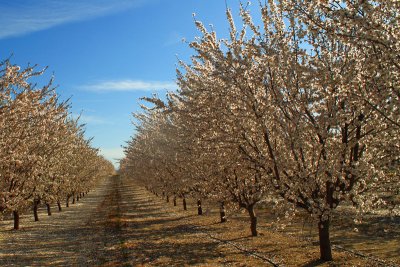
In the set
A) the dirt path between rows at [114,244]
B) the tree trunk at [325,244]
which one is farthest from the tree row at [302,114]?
the dirt path between rows at [114,244]

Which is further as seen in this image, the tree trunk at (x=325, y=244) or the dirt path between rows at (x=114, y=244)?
the dirt path between rows at (x=114, y=244)

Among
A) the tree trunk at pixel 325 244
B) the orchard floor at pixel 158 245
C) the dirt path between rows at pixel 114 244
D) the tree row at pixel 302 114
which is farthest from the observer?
the dirt path between rows at pixel 114 244

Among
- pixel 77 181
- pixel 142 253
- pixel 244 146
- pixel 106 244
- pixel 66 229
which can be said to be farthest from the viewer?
pixel 77 181

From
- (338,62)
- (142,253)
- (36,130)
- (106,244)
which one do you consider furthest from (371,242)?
(36,130)

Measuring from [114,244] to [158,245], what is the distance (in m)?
2.67

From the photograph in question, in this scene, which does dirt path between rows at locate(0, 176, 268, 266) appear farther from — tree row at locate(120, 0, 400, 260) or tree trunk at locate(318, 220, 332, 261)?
tree row at locate(120, 0, 400, 260)

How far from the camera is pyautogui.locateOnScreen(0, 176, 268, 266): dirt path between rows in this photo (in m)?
16.9

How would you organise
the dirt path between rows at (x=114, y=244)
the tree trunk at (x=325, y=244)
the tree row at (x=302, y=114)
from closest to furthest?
the tree row at (x=302, y=114) → the tree trunk at (x=325, y=244) → the dirt path between rows at (x=114, y=244)

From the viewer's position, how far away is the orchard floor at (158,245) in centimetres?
1585

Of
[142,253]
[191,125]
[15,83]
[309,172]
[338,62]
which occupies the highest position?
[15,83]

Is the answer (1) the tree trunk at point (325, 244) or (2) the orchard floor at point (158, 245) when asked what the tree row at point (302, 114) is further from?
(2) the orchard floor at point (158, 245)

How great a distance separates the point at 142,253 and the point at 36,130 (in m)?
8.03

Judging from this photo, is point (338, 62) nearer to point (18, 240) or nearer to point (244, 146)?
point (244, 146)

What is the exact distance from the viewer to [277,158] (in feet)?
42.8
